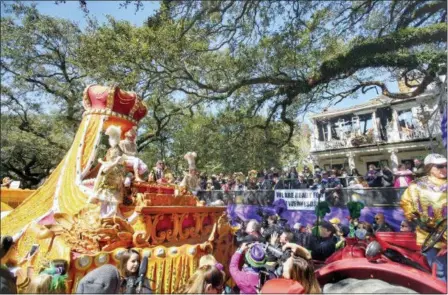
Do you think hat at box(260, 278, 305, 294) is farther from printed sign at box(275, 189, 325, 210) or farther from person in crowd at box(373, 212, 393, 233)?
printed sign at box(275, 189, 325, 210)

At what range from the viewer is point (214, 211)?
5.29m

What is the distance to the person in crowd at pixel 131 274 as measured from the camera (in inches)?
103

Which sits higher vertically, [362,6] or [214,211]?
[362,6]

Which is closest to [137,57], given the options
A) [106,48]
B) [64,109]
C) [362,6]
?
[106,48]

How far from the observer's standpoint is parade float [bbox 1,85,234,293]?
132 inches

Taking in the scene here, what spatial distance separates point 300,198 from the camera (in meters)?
7.34

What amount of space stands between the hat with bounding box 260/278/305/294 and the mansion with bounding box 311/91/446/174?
10.6 meters

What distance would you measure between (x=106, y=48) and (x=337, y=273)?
321 inches

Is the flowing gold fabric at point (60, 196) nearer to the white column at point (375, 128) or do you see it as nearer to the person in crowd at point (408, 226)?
the person in crowd at point (408, 226)

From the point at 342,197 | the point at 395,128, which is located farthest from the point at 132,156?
the point at 395,128

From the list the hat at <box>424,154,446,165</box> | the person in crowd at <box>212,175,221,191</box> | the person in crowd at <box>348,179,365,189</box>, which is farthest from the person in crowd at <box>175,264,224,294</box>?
the person in crowd at <box>212,175,221,191</box>

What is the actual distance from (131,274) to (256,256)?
118 centimetres

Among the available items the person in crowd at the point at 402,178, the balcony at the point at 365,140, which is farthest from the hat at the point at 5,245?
the balcony at the point at 365,140

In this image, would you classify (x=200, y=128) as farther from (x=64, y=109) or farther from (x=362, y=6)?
(x=362, y=6)
